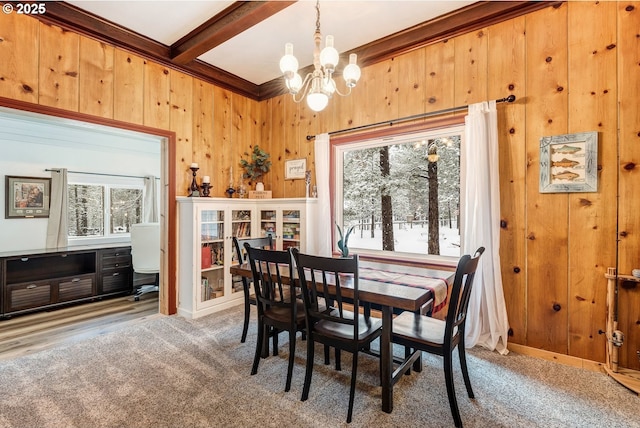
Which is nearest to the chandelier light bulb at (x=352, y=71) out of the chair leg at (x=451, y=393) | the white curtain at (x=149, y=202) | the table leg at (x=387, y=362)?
the table leg at (x=387, y=362)

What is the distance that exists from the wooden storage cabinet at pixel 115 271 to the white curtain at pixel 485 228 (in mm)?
4502

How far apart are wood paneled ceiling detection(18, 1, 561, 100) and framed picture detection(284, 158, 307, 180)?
139cm

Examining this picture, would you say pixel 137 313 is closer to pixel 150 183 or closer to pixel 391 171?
pixel 150 183

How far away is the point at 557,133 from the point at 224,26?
2.99 m

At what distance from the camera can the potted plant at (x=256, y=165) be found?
432 centimetres

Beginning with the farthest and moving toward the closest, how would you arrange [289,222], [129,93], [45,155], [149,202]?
[149,202] < [45,155] < [289,222] < [129,93]

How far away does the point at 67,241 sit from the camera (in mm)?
4594

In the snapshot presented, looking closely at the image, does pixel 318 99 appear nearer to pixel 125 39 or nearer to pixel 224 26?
pixel 224 26

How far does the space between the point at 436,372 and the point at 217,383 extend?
160cm

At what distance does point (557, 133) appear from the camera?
2465 mm

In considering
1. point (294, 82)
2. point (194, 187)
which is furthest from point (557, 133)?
point (194, 187)

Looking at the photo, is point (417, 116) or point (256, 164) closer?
point (417, 116)

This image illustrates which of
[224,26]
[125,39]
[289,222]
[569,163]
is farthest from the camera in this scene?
[289,222]

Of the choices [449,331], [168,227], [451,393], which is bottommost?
[451,393]
